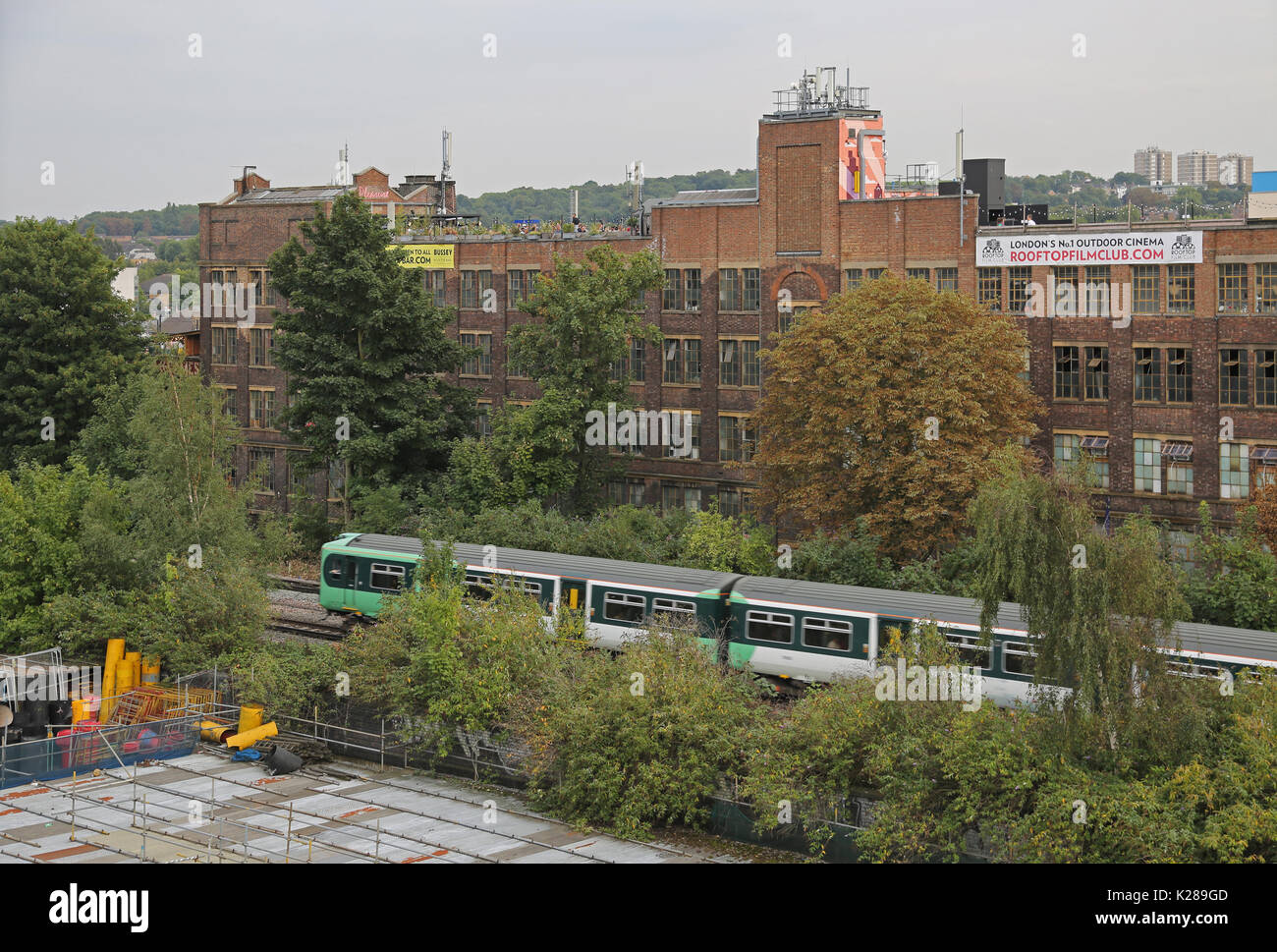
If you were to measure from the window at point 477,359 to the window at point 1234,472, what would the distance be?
3066 centimetres

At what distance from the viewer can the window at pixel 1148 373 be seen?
45094mm

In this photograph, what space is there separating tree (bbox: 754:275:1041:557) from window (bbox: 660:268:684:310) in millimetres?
13071

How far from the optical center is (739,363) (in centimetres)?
5394

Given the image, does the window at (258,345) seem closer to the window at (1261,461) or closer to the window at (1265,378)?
the window at (1265,378)

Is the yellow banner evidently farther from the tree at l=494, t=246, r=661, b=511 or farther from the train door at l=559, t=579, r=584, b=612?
the train door at l=559, t=579, r=584, b=612

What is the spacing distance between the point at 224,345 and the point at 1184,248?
47.0 meters

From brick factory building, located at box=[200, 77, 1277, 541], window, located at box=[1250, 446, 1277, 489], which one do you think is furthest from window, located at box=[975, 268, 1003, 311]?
window, located at box=[1250, 446, 1277, 489]

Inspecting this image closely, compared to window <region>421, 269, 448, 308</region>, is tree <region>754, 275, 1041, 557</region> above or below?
below

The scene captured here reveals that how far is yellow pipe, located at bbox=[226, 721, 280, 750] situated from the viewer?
31.9 m

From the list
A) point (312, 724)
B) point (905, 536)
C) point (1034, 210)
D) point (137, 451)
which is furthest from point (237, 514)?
point (1034, 210)

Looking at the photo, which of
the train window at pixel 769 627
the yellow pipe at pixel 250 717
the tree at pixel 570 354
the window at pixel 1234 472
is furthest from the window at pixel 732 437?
the yellow pipe at pixel 250 717

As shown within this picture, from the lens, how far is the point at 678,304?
55.5m

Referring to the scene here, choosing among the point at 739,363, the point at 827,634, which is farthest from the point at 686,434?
the point at 827,634
